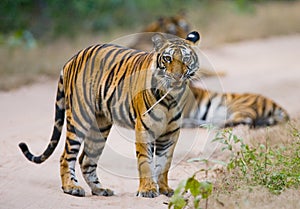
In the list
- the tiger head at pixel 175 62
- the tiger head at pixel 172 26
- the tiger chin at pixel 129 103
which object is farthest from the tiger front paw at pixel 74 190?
the tiger head at pixel 172 26

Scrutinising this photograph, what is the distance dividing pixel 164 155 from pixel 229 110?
3739mm

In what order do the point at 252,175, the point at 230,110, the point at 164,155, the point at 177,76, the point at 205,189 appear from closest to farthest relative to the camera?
the point at 205,189 → the point at 177,76 → the point at 252,175 → the point at 164,155 → the point at 230,110

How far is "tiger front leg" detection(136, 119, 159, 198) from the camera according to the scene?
6.27 metres

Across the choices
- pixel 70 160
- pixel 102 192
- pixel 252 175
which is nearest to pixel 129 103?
pixel 70 160

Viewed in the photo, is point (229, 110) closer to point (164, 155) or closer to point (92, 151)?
point (92, 151)

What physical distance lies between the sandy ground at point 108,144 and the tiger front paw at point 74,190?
0.22 feet

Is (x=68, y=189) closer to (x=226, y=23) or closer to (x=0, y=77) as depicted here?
(x=0, y=77)

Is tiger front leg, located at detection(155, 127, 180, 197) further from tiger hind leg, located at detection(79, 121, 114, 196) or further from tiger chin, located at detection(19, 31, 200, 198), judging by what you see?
tiger hind leg, located at detection(79, 121, 114, 196)

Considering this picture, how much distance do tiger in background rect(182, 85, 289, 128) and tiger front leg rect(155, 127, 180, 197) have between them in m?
3.11

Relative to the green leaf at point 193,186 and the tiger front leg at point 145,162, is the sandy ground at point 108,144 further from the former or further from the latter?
the green leaf at point 193,186

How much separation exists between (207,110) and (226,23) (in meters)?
8.05

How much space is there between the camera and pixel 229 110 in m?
10.1

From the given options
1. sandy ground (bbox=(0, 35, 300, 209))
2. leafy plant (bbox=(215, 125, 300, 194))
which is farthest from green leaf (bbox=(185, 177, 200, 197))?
sandy ground (bbox=(0, 35, 300, 209))

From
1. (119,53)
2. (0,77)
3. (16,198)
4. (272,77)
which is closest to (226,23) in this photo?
(272,77)
